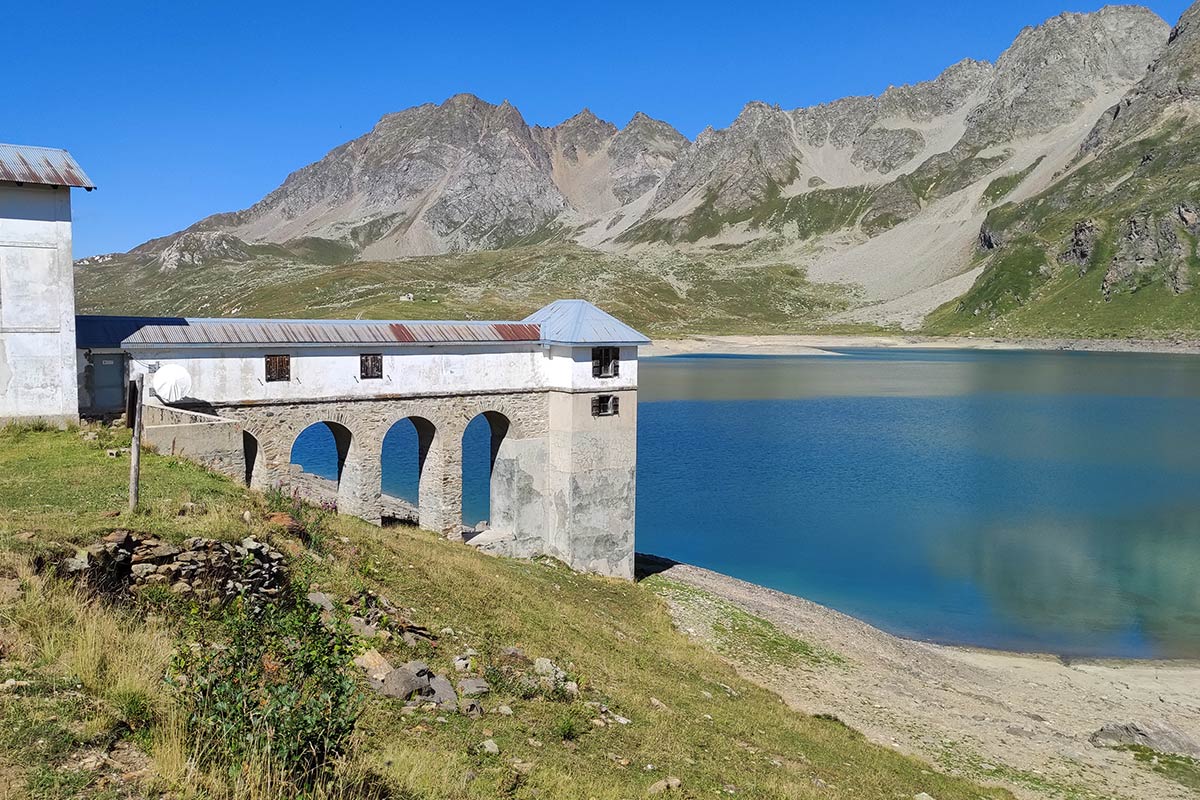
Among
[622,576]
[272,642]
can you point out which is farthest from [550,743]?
[622,576]

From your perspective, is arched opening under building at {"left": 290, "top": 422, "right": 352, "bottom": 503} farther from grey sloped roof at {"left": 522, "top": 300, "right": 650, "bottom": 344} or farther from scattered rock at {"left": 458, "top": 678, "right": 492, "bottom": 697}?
scattered rock at {"left": 458, "top": 678, "right": 492, "bottom": 697}

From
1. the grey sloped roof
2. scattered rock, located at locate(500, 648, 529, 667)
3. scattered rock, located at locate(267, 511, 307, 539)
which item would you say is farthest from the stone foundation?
scattered rock, located at locate(500, 648, 529, 667)

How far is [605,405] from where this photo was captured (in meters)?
35.0

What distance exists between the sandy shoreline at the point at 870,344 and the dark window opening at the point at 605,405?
12998 centimetres

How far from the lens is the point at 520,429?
3462 cm

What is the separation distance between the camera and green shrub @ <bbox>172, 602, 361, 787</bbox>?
8.34 meters

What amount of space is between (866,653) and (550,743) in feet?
60.3

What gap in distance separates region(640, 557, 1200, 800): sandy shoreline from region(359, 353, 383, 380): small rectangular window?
553 inches

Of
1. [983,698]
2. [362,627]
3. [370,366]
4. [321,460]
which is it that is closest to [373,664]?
[362,627]

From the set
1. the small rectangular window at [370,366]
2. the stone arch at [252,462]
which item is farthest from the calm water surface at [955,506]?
the stone arch at [252,462]

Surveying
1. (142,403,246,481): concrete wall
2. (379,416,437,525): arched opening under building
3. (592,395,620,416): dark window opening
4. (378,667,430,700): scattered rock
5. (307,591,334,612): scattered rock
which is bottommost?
(379,416,437,525): arched opening under building

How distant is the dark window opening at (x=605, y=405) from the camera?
34688 mm

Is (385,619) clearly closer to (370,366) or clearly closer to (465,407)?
(370,366)

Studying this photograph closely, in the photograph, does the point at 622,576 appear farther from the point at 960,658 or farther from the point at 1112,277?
the point at 1112,277
